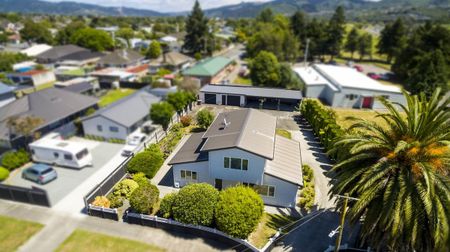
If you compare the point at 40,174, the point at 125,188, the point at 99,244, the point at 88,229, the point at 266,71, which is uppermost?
the point at 266,71

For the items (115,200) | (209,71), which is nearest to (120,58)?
(209,71)

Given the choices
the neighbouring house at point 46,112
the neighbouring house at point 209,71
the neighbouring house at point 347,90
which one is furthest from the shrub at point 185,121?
the neighbouring house at point 347,90

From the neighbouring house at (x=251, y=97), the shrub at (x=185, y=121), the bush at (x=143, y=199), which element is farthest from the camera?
the neighbouring house at (x=251, y=97)

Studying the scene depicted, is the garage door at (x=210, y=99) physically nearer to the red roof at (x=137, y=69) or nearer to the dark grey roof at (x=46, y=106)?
the dark grey roof at (x=46, y=106)

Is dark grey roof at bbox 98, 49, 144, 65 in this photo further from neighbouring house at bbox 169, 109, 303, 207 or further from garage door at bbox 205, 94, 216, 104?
neighbouring house at bbox 169, 109, 303, 207

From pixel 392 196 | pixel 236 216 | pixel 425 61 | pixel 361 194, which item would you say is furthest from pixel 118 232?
pixel 425 61

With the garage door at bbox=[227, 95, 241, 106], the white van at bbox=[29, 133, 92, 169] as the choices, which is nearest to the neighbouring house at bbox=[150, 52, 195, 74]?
the garage door at bbox=[227, 95, 241, 106]

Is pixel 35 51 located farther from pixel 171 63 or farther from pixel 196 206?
pixel 196 206
